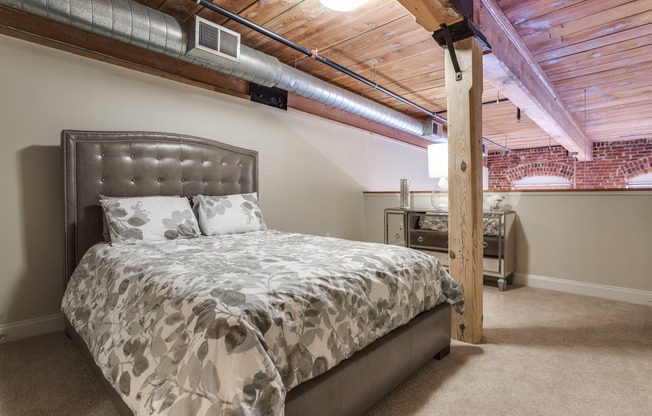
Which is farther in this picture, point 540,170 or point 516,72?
point 540,170

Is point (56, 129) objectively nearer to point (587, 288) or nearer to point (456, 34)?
point (456, 34)

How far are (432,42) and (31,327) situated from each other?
3.70 meters

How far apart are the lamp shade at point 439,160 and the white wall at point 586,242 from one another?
2.21 feet

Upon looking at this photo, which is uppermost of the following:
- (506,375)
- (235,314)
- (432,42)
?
(432,42)

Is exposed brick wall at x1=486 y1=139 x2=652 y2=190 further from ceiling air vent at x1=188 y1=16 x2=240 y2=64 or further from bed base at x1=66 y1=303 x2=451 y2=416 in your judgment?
ceiling air vent at x1=188 y1=16 x2=240 y2=64

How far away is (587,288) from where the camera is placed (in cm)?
294

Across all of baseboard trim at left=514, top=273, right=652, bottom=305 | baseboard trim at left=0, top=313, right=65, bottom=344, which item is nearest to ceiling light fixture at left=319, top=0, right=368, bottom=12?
baseboard trim at left=0, top=313, right=65, bottom=344

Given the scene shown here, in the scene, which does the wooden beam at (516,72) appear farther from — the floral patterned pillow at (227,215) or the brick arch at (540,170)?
the brick arch at (540,170)

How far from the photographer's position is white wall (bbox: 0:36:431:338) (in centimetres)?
214

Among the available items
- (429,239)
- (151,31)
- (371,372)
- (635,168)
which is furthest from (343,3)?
(635,168)

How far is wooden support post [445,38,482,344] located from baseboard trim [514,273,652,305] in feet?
5.08

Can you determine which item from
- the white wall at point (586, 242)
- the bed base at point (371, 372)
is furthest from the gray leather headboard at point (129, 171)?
the white wall at point (586, 242)

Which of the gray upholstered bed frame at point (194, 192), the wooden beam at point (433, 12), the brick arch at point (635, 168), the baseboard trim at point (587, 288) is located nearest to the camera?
the gray upholstered bed frame at point (194, 192)

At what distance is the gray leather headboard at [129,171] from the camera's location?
7.32ft
